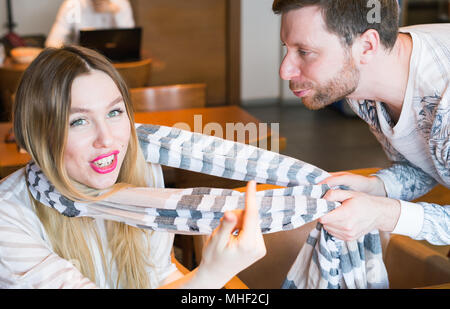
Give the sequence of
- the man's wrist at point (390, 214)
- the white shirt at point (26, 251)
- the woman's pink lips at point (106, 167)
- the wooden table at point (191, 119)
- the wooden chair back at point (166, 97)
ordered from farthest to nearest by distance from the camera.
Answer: the wooden chair back at point (166, 97)
the wooden table at point (191, 119)
the man's wrist at point (390, 214)
the woman's pink lips at point (106, 167)
the white shirt at point (26, 251)

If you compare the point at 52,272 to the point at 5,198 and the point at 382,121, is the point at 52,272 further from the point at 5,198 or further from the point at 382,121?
the point at 382,121

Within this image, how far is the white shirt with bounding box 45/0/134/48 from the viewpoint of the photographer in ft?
13.2

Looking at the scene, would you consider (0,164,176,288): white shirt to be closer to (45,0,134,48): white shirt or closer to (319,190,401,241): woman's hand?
(319,190,401,241): woman's hand

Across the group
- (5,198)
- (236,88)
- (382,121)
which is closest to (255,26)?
(236,88)

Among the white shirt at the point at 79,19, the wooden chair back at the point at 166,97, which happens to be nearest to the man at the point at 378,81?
the wooden chair back at the point at 166,97

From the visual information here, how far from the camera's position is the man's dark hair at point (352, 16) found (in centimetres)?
126

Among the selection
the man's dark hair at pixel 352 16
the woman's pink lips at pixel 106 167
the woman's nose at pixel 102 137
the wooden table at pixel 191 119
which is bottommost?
the wooden table at pixel 191 119

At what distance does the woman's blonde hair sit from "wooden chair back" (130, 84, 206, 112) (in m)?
1.59

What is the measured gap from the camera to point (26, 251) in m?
1.04

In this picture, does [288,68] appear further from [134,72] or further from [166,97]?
[134,72]

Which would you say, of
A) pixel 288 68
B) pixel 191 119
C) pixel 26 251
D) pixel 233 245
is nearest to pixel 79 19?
pixel 191 119

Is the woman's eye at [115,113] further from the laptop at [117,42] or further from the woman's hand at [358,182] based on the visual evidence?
the laptop at [117,42]

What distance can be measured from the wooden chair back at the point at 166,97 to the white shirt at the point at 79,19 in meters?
1.36

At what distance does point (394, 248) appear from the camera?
5.02 ft
